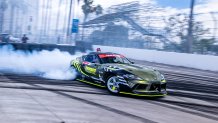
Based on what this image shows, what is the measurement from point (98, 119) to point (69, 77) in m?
5.47

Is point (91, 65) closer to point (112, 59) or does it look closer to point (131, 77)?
point (112, 59)

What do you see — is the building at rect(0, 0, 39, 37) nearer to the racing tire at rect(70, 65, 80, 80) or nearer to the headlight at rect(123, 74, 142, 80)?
the racing tire at rect(70, 65, 80, 80)

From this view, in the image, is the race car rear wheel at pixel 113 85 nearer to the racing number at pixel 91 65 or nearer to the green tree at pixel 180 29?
the racing number at pixel 91 65

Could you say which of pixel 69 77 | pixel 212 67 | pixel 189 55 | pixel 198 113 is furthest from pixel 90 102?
pixel 189 55

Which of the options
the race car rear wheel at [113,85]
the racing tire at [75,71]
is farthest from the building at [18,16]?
the race car rear wheel at [113,85]

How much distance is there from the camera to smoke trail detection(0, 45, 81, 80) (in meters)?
11.3

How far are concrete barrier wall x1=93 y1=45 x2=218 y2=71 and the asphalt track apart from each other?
13192mm

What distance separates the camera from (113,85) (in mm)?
8227

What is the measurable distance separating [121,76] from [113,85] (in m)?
0.40

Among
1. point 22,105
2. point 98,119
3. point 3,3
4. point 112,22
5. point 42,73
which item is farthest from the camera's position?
point 112,22

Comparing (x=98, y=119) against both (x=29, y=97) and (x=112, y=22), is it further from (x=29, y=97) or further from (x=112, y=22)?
(x=112, y=22)

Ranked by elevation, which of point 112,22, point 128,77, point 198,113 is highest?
point 112,22

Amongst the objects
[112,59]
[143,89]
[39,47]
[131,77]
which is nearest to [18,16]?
[39,47]

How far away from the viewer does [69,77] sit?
34.9 ft
